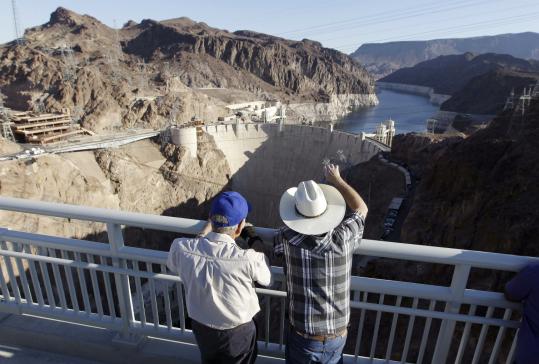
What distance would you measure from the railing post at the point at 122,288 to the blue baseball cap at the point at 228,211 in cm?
93

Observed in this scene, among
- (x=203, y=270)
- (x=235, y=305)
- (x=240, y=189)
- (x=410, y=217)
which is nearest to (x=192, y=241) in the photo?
(x=203, y=270)

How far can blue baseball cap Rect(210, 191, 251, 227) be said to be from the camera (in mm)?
2062

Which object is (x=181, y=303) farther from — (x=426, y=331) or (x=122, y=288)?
(x=426, y=331)

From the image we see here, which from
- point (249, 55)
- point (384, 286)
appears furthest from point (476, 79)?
point (384, 286)

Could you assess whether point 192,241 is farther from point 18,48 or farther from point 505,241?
point 18,48

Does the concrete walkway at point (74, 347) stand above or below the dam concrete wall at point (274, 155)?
above

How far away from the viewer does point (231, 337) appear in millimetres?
2172

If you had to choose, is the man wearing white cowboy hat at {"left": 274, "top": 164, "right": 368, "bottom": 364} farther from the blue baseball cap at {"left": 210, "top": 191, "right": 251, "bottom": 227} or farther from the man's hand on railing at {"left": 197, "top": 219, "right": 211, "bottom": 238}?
the man's hand on railing at {"left": 197, "top": 219, "right": 211, "bottom": 238}

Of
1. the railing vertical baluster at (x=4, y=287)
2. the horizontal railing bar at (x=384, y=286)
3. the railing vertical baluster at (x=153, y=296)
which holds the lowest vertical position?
the railing vertical baluster at (x=4, y=287)

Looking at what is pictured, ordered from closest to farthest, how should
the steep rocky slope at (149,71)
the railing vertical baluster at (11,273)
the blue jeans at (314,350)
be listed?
the blue jeans at (314,350)
the railing vertical baluster at (11,273)
the steep rocky slope at (149,71)

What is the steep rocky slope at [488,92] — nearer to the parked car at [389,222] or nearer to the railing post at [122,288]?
the parked car at [389,222]

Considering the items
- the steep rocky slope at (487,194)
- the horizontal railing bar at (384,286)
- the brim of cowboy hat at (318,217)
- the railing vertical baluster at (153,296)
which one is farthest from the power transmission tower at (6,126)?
the brim of cowboy hat at (318,217)

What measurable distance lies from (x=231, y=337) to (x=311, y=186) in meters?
1.01

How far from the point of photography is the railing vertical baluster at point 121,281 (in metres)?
2.61
